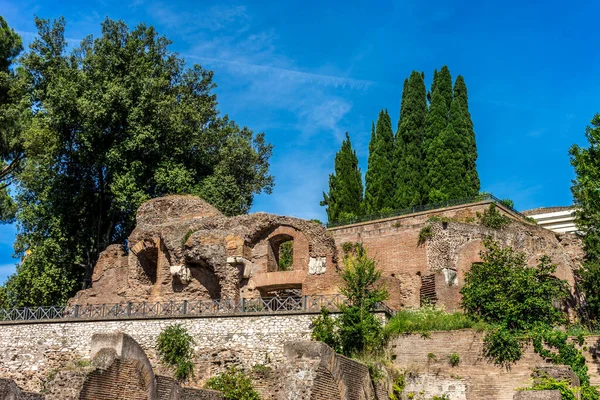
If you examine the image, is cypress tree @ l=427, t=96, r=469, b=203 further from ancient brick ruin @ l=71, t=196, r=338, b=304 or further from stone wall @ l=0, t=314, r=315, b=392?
stone wall @ l=0, t=314, r=315, b=392

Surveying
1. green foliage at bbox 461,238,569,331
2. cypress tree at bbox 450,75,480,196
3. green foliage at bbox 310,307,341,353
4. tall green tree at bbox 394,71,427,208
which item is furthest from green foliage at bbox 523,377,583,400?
tall green tree at bbox 394,71,427,208

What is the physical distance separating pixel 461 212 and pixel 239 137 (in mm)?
13324

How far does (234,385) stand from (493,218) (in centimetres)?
1303

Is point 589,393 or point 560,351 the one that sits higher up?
point 560,351

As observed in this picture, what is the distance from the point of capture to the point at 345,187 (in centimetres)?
3856

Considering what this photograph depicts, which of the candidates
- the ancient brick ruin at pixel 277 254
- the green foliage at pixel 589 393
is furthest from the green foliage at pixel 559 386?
the ancient brick ruin at pixel 277 254

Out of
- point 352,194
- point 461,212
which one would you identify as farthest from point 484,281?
point 352,194

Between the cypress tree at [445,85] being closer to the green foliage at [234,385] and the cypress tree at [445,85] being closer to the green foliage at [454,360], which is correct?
the green foliage at [454,360]

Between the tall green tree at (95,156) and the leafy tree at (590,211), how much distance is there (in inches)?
597

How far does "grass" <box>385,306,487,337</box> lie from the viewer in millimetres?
21500

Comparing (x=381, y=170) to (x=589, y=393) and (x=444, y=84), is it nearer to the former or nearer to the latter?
(x=444, y=84)

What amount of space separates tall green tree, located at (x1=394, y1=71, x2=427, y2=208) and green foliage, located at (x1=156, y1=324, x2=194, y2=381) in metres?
15.0

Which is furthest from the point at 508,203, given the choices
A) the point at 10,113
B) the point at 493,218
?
the point at 10,113

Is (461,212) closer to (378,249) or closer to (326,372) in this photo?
(378,249)
